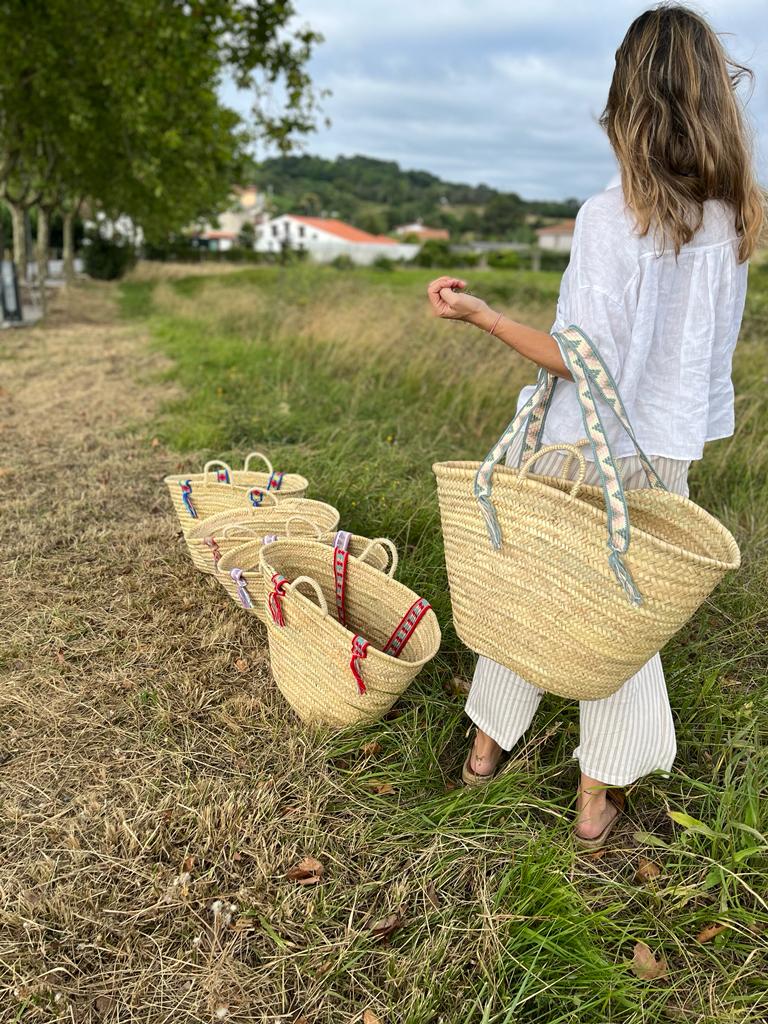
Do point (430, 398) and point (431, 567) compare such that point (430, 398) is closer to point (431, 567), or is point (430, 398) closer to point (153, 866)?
point (431, 567)

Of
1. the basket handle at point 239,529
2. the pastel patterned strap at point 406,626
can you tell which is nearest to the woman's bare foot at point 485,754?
the pastel patterned strap at point 406,626

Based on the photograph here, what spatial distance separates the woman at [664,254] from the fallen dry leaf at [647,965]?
3.63 ft

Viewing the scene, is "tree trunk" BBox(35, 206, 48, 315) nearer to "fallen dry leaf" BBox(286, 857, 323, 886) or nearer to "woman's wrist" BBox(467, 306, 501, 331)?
"woman's wrist" BBox(467, 306, 501, 331)

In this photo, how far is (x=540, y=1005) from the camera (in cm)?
159

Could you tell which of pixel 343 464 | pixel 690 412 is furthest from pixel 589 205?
pixel 343 464

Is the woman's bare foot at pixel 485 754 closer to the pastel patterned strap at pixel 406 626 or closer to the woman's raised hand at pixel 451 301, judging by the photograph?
the pastel patterned strap at pixel 406 626

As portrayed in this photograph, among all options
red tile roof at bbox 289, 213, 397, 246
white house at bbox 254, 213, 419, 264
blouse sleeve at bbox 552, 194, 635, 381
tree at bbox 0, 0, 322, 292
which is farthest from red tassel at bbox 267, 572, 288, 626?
red tile roof at bbox 289, 213, 397, 246

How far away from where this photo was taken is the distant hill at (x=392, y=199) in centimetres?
9256

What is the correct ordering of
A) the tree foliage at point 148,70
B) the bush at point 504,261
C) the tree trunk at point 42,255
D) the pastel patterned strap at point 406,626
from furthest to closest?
the bush at point 504,261 → the tree trunk at point 42,255 → the tree foliage at point 148,70 → the pastel patterned strap at point 406,626

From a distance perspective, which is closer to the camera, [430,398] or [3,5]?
[430,398]

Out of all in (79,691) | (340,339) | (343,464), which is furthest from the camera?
(340,339)

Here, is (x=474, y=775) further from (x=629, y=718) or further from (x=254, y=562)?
(x=254, y=562)

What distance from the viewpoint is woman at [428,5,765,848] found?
5.35 ft

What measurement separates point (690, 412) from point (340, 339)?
6075mm
